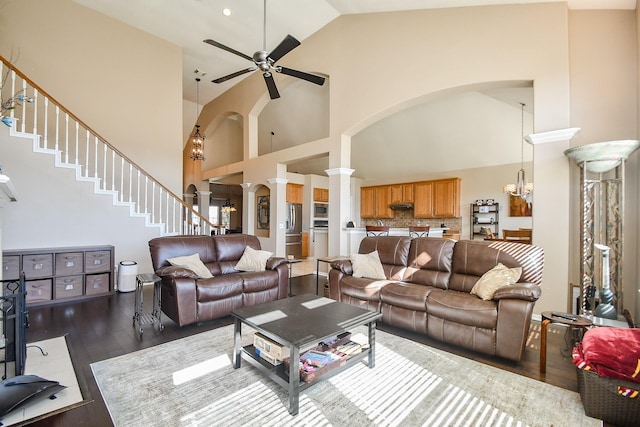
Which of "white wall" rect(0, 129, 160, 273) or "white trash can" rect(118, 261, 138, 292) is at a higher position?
"white wall" rect(0, 129, 160, 273)

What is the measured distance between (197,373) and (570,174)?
14.5 feet

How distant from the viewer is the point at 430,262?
11.7 feet

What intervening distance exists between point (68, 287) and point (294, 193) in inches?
229

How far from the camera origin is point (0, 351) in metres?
2.55

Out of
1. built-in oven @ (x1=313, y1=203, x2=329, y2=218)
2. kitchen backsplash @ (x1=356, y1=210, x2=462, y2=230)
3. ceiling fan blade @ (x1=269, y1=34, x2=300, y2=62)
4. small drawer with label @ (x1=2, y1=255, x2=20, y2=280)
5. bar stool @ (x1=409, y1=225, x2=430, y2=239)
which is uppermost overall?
ceiling fan blade @ (x1=269, y1=34, x2=300, y2=62)

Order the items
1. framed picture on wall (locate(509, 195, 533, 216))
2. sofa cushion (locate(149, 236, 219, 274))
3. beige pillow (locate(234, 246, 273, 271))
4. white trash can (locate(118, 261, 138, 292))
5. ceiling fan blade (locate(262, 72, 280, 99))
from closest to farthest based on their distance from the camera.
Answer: sofa cushion (locate(149, 236, 219, 274)), beige pillow (locate(234, 246, 273, 271)), ceiling fan blade (locate(262, 72, 280, 99)), white trash can (locate(118, 261, 138, 292)), framed picture on wall (locate(509, 195, 533, 216))

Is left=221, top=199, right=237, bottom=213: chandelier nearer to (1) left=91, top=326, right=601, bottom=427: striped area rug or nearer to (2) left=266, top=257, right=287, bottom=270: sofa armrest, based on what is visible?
(2) left=266, top=257, right=287, bottom=270: sofa armrest

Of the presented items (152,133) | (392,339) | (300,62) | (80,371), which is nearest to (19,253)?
(80,371)

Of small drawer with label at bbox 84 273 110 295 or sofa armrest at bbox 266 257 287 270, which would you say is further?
small drawer with label at bbox 84 273 110 295

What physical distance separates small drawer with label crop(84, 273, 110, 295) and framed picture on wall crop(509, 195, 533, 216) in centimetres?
864

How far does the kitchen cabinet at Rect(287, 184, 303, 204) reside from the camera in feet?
29.1

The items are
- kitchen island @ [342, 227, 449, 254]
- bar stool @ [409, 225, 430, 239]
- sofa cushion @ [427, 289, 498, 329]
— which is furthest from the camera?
kitchen island @ [342, 227, 449, 254]

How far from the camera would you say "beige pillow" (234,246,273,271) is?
409cm

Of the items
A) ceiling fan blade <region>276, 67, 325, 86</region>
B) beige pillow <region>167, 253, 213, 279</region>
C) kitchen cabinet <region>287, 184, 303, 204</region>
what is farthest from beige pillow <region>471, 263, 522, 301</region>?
kitchen cabinet <region>287, 184, 303, 204</region>
